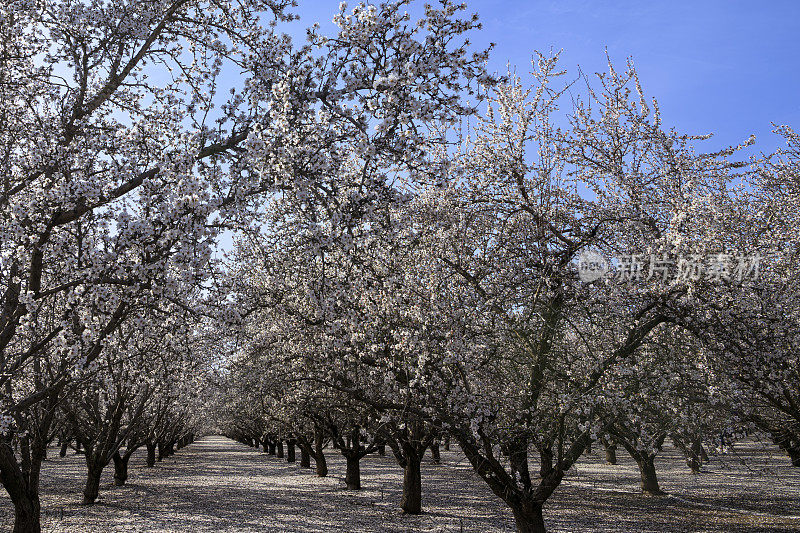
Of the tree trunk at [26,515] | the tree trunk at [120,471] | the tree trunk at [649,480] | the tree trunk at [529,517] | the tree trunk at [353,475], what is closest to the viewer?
the tree trunk at [529,517]

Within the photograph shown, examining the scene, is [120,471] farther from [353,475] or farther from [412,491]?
[412,491]

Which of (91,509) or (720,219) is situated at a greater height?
(720,219)

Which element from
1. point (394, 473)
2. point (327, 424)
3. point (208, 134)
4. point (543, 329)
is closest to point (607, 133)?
point (543, 329)

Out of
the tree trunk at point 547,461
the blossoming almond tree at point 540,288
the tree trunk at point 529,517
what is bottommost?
the tree trunk at point 529,517

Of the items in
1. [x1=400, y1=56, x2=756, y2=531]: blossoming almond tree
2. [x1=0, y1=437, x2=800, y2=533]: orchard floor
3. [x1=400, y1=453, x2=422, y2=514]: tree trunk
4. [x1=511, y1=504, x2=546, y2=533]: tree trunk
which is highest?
[x1=400, y1=56, x2=756, y2=531]: blossoming almond tree

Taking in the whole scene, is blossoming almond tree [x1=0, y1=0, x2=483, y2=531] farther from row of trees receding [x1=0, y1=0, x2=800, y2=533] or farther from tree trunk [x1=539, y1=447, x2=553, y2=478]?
tree trunk [x1=539, y1=447, x2=553, y2=478]

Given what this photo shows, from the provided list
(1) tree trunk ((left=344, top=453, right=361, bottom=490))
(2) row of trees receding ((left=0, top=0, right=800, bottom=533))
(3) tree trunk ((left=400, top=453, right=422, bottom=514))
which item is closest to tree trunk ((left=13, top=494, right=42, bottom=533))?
(2) row of trees receding ((left=0, top=0, right=800, bottom=533))

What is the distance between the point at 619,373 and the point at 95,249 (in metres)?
8.21

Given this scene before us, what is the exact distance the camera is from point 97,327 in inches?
352

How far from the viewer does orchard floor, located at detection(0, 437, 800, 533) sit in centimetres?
1631

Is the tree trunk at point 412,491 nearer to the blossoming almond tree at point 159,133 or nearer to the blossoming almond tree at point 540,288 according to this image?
the blossoming almond tree at point 540,288

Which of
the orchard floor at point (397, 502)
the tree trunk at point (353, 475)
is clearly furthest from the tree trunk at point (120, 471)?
the tree trunk at point (353, 475)

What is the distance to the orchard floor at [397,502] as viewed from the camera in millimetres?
16312

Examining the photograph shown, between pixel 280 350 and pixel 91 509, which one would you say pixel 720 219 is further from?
pixel 91 509
